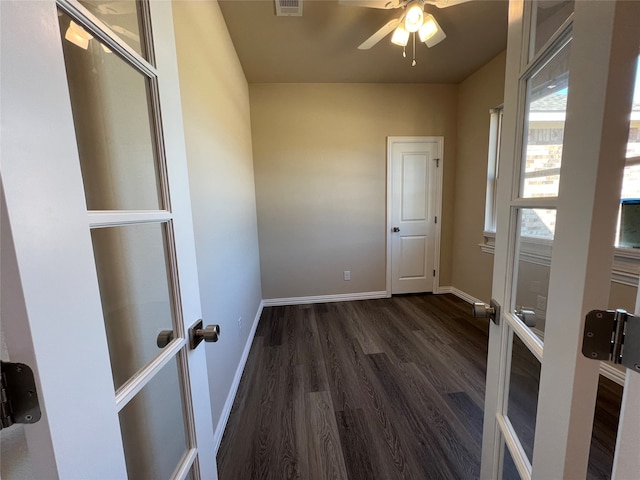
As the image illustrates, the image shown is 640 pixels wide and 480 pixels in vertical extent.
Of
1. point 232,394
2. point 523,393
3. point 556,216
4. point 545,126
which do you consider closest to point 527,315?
point 523,393

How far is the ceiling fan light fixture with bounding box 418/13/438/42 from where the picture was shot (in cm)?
175

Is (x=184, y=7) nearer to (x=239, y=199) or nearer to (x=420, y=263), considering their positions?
(x=239, y=199)

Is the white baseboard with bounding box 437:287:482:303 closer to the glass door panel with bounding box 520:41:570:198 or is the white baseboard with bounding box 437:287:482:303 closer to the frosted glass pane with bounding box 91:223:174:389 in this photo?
the glass door panel with bounding box 520:41:570:198

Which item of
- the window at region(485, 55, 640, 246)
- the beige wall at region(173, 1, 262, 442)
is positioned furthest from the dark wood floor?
the window at region(485, 55, 640, 246)

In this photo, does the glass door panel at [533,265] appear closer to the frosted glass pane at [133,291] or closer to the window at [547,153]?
the window at [547,153]

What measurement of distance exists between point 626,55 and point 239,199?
2.29 m

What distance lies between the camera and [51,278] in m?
0.34

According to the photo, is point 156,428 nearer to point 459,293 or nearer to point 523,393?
point 523,393

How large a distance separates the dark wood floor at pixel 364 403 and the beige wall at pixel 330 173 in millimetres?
843

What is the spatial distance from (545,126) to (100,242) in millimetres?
1107

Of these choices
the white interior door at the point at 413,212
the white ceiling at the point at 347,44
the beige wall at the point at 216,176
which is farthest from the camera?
the white interior door at the point at 413,212

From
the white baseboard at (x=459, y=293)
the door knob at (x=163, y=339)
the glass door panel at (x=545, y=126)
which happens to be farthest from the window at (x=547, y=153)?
the white baseboard at (x=459, y=293)

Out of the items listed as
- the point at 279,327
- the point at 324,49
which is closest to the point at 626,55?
the point at 324,49

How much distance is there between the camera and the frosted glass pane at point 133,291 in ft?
1.96
